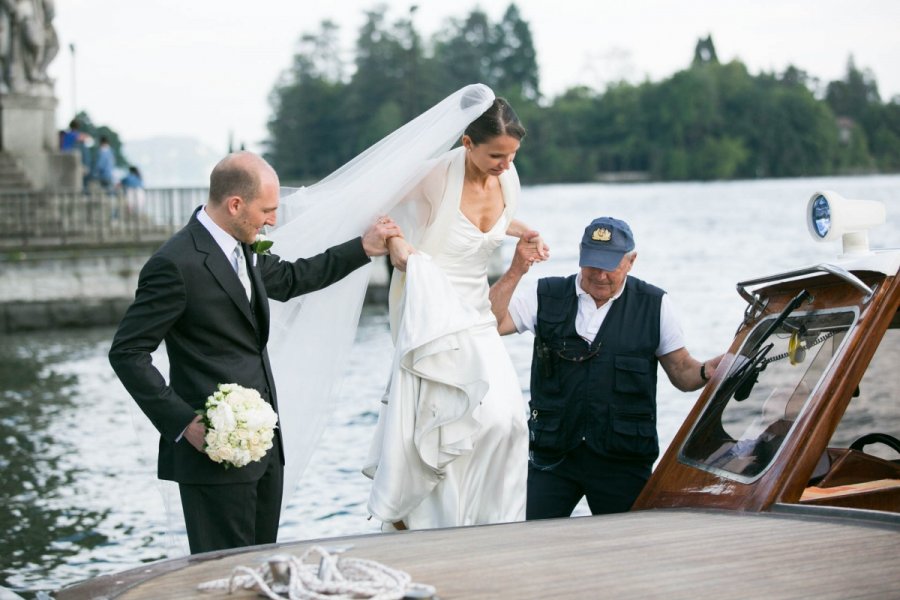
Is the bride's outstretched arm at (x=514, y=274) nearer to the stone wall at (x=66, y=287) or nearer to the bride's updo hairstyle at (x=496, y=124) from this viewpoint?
the bride's updo hairstyle at (x=496, y=124)

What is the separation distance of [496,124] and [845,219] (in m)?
1.58

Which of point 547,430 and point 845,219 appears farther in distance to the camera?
point 547,430

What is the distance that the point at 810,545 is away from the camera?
3.89 metres

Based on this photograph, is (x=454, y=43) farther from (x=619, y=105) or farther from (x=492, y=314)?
(x=492, y=314)

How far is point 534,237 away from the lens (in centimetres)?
602

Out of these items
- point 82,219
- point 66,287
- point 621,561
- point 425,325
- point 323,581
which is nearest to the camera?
point 323,581

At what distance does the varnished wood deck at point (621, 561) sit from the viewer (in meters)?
3.49

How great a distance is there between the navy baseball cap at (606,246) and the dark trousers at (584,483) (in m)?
0.88

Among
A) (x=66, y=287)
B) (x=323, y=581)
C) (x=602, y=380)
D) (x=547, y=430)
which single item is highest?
(x=602, y=380)

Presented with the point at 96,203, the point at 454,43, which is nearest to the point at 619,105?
the point at 454,43

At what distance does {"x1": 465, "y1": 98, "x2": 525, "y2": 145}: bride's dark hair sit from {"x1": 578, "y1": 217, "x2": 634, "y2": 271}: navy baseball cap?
0.60 meters

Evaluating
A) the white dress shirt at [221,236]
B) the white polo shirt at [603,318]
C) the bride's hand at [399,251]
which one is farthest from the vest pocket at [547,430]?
the white dress shirt at [221,236]

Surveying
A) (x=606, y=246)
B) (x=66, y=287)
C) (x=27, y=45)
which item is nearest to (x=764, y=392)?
(x=606, y=246)

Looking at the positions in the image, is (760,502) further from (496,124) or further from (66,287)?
(66,287)
